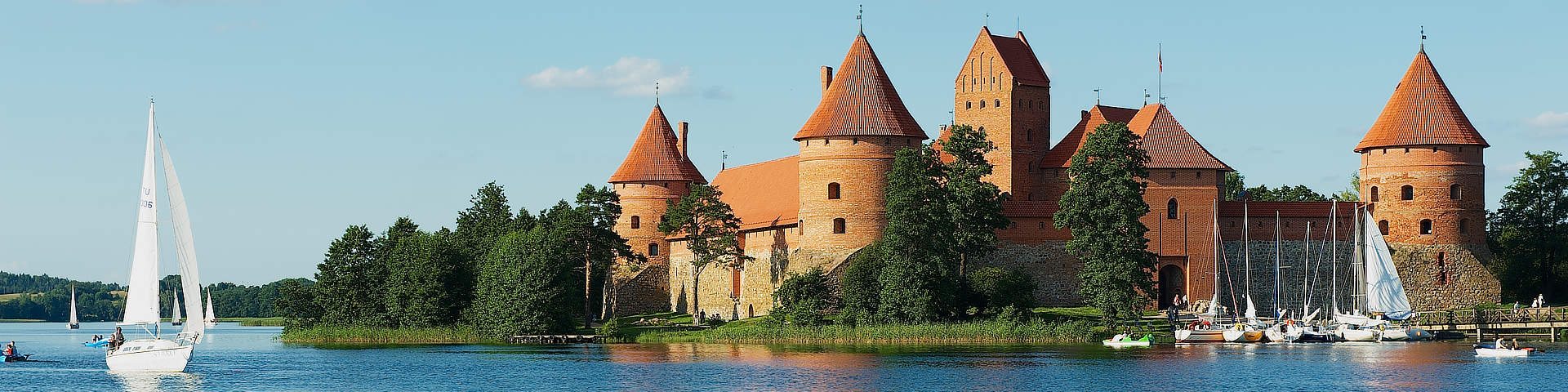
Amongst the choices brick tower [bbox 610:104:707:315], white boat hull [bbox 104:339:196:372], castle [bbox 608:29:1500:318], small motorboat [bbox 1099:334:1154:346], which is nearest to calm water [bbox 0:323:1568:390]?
white boat hull [bbox 104:339:196:372]

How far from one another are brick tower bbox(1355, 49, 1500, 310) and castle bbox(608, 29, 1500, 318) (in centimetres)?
6

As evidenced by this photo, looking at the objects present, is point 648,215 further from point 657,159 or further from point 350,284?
point 350,284

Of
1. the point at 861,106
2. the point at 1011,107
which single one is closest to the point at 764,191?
the point at 1011,107

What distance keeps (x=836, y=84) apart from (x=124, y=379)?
29592mm

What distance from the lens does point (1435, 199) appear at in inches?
2685

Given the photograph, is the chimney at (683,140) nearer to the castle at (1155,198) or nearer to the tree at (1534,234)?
the castle at (1155,198)

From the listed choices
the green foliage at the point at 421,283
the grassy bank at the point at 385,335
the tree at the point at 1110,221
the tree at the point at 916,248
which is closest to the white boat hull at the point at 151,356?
the grassy bank at the point at 385,335

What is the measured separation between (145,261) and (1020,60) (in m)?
40.2

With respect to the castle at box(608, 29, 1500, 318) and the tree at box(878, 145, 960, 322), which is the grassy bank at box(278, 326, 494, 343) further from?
the tree at box(878, 145, 960, 322)

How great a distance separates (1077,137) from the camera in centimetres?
7175

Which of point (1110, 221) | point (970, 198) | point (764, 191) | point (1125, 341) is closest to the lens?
point (1125, 341)

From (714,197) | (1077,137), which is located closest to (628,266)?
(714,197)

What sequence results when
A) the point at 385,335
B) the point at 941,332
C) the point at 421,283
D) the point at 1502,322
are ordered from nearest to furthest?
the point at 941,332 < the point at 1502,322 < the point at 385,335 < the point at 421,283

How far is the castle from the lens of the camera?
64.8 meters
